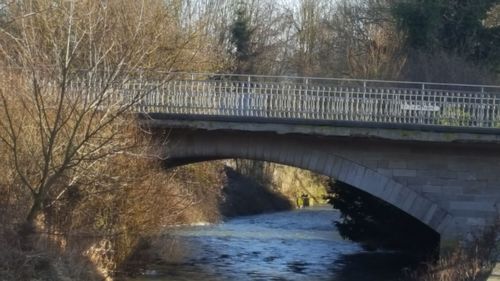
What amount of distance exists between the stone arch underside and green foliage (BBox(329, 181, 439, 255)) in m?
5.54

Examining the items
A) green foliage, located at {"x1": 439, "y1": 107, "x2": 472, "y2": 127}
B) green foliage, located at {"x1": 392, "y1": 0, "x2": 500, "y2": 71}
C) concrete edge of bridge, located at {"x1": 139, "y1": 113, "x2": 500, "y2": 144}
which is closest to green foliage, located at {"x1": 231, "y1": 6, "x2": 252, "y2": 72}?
green foliage, located at {"x1": 392, "y1": 0, "x2": 500, "y2": 71}

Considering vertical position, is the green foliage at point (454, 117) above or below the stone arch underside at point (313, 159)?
above

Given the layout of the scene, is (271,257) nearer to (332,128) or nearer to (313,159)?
(313,159)

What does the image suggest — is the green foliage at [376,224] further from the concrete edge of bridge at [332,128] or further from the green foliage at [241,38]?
the green foliage at [241,38]

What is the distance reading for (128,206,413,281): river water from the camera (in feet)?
78.1

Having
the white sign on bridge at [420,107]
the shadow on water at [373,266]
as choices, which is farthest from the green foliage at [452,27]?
the white sign on bridge at [420,107]

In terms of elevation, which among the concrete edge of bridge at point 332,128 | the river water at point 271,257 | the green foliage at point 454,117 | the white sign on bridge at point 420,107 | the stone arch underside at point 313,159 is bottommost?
the river water at point 271,257

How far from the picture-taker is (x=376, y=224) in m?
30.6

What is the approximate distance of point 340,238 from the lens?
33.7 meters

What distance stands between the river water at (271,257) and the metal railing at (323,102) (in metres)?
3.26

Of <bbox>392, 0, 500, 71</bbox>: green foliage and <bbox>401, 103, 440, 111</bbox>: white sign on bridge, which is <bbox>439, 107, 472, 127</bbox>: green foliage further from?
<bbox>392, 0, 500, 71</bbox>: green foliage

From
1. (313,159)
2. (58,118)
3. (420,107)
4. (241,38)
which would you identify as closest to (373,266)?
(313,159)

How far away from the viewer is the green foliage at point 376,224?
29250 millimetres

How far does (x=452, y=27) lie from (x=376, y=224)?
920 cm
